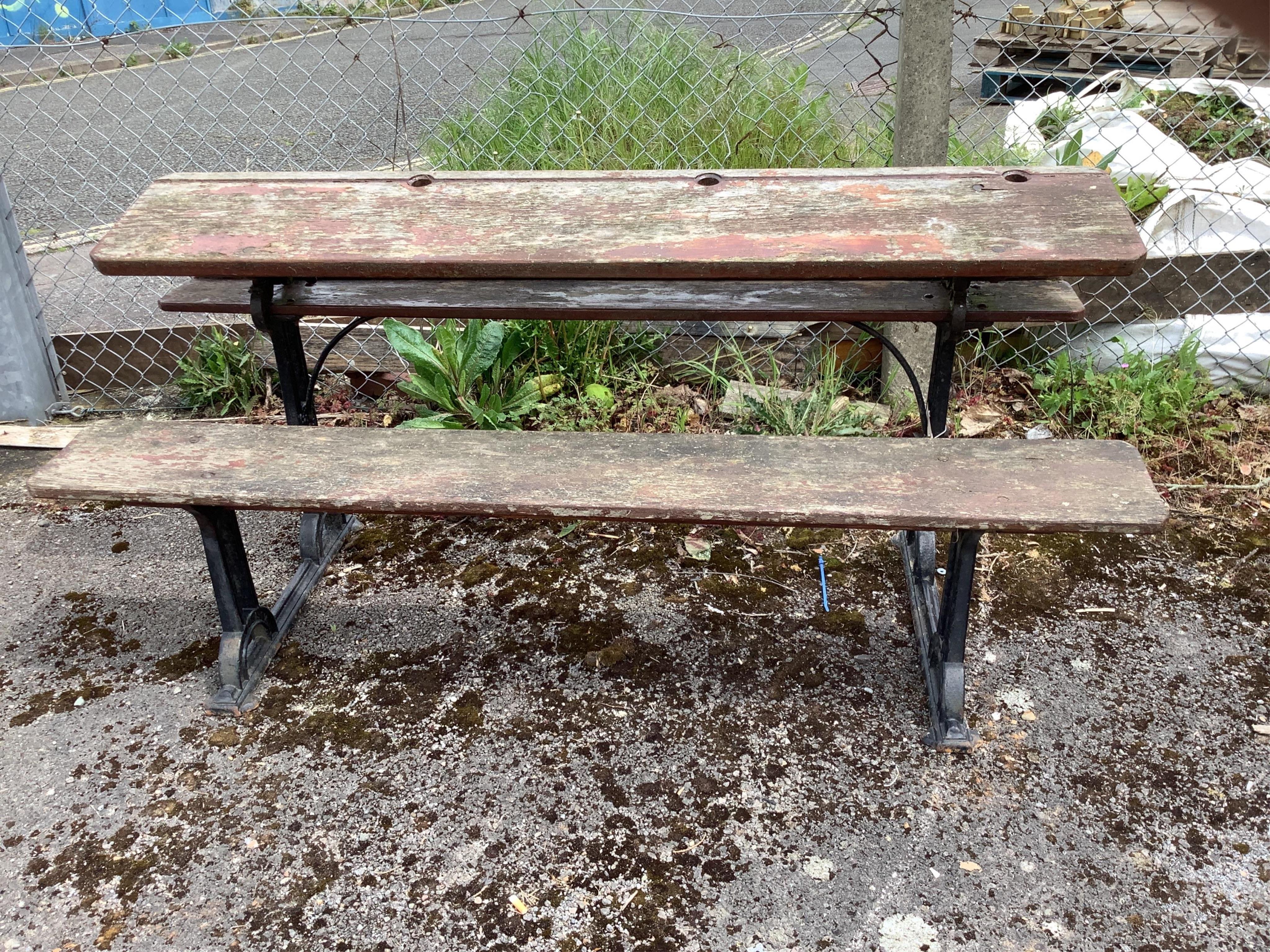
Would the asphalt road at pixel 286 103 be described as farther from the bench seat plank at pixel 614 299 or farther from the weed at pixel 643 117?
the bench seat plank at pixel 614 299

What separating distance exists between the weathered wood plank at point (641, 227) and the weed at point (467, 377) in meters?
0.80

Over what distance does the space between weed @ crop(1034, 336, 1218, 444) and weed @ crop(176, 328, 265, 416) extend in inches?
114

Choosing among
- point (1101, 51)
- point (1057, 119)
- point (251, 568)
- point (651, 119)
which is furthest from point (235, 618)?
point (1101, 51)

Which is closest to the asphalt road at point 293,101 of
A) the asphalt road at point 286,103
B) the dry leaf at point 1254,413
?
the asphalt road at point 286,103

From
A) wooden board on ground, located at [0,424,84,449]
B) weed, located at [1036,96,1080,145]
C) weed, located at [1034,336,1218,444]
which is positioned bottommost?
weed, located at [1034,336,1218,444]

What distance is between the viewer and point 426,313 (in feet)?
9.05

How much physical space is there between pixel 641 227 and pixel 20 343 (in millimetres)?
2542

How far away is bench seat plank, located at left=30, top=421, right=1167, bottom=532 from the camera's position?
1.97m

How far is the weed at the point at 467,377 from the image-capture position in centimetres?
330

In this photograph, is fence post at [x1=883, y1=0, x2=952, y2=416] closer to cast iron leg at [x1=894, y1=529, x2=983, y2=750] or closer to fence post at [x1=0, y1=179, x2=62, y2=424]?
cast iron leg at [x1=894, y1=529, x2=983, y2=750]

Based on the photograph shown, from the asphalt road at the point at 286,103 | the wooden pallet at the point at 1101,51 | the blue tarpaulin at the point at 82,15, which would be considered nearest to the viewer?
the wooden pallet at the point at 1101,51

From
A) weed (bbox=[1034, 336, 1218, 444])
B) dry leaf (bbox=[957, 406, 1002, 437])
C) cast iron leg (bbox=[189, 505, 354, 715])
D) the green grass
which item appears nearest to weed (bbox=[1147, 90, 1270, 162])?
the green grass

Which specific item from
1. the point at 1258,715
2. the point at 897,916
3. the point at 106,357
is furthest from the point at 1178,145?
the point at 106,357

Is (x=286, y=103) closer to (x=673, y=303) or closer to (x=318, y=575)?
(x=318, y=575)
